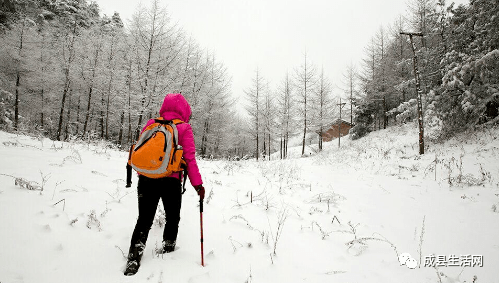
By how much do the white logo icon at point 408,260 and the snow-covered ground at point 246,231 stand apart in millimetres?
36

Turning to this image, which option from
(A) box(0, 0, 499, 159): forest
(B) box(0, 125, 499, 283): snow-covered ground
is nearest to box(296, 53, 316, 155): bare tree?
(A) box(0, 0, 499, 159): forest

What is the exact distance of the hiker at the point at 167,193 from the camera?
218cm

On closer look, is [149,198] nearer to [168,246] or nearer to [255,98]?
[168,246]

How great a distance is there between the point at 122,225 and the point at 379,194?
563 centimetres

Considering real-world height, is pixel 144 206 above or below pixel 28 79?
below

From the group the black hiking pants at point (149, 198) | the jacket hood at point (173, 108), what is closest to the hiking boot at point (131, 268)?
the black hiking pants at point (149, 198)

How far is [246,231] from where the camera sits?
3119 millimetres

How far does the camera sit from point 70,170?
14.8ft

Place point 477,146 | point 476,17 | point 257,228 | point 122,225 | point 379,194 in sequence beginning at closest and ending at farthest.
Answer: point 122,225, point 257,228, point 379,194, point 477,146, point 476,17

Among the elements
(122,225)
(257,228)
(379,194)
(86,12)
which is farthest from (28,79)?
(379,194)

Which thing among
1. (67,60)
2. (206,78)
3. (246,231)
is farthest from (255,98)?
(246,231)

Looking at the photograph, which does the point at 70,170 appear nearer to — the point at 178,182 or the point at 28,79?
the point at 178,182

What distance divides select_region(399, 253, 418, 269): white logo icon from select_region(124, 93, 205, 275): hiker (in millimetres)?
2561

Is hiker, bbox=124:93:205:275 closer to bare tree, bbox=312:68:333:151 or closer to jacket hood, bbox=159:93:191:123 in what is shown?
jacket hood, bbox=159:93:191:123
